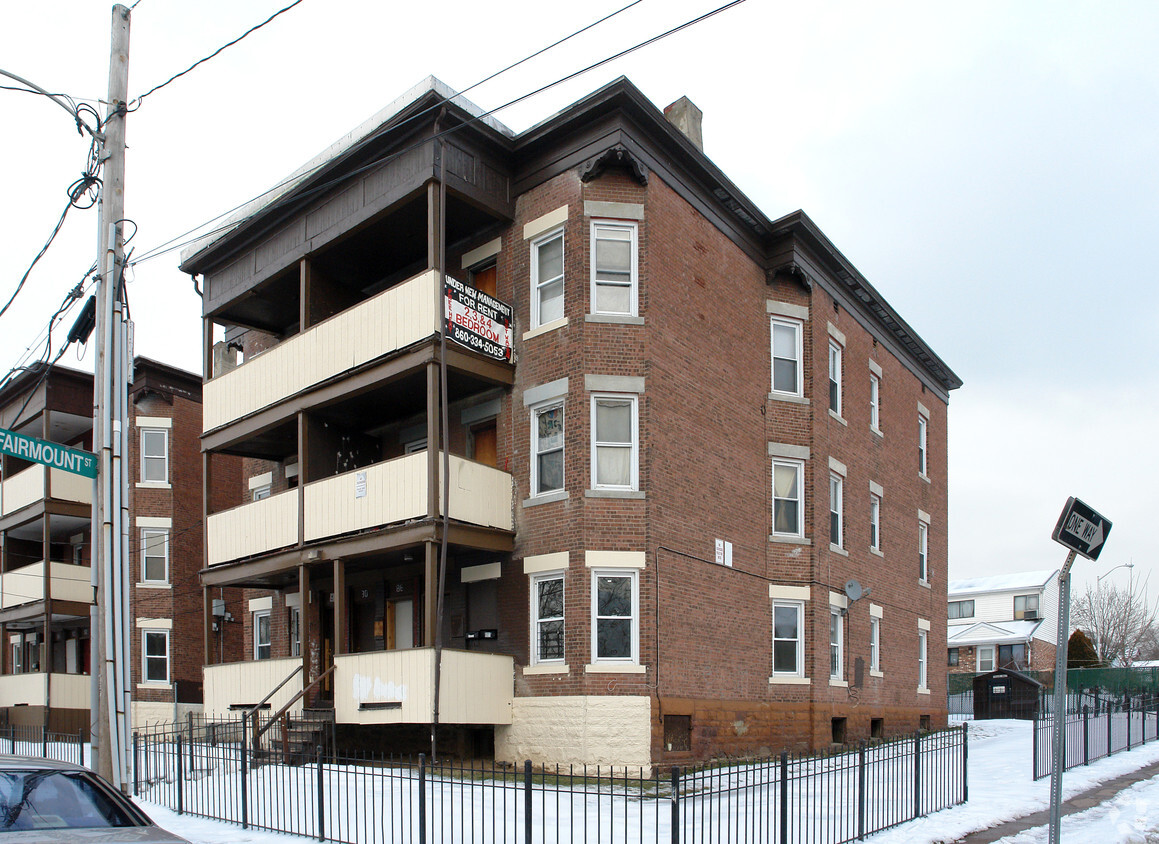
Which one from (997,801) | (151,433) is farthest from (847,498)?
(151,433)

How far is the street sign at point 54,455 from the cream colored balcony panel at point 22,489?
800 inches

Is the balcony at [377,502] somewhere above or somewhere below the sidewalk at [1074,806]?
above

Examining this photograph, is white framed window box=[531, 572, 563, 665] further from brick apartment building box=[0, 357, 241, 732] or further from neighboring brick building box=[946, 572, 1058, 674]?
neighboring brick building box=[946, 572, 1058, 674]

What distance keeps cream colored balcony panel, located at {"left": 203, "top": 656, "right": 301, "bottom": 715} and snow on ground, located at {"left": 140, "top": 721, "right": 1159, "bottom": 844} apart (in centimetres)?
445

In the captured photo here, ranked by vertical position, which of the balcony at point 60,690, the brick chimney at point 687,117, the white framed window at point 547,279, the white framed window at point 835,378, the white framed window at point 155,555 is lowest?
the balcony at point 60,690

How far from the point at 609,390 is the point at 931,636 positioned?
16444 millimetres

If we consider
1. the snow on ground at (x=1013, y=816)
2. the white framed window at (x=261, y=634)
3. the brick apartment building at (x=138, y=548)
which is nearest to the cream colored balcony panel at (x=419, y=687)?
the snow on ground at (x=1013, y=816)

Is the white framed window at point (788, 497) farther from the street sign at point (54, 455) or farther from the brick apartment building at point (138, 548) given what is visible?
the brick apartment building at point (138, 548)

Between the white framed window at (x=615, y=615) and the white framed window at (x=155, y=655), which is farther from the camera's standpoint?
the white framed window at (x=155, y=655)

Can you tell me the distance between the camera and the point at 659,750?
17.2 m

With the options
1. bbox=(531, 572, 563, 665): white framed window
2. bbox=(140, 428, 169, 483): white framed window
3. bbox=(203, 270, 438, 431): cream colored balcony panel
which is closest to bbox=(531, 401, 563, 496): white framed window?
bbox=(531, 572, 563, 665): white framed window

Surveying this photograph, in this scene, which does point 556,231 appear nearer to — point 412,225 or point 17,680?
point 412,225

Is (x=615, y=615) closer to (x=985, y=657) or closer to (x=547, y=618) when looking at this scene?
(x=547, y=618)

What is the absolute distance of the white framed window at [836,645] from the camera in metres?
22.8
